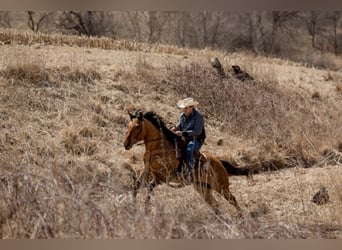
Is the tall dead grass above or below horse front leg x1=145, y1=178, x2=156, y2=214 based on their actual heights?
below

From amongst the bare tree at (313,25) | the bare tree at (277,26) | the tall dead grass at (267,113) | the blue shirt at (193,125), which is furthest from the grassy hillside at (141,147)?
the bare tree at (277,26)

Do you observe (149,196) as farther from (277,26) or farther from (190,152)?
(277,26)

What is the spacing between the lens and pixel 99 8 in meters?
4.61

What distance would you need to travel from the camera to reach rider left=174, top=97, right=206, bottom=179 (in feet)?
16.6

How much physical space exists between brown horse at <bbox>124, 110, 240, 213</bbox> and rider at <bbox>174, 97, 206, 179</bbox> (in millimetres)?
82

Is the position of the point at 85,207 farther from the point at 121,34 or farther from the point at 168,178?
the point at 121,34

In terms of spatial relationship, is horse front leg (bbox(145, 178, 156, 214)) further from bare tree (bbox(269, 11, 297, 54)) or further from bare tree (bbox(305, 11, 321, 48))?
bare tree (bbox(269, 11, 297, 54))

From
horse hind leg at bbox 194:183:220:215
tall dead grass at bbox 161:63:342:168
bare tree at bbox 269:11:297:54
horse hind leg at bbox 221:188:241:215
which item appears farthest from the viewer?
bare tree at bbox 269:11:297:54

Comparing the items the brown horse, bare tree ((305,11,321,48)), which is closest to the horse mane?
the brown horse

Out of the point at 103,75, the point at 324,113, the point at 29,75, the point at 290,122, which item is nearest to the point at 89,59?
the point at 103,75

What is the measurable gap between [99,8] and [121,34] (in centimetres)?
1196

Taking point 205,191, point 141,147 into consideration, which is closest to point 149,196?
point 205,191

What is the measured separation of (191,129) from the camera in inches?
202

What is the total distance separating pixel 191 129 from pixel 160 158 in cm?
38
